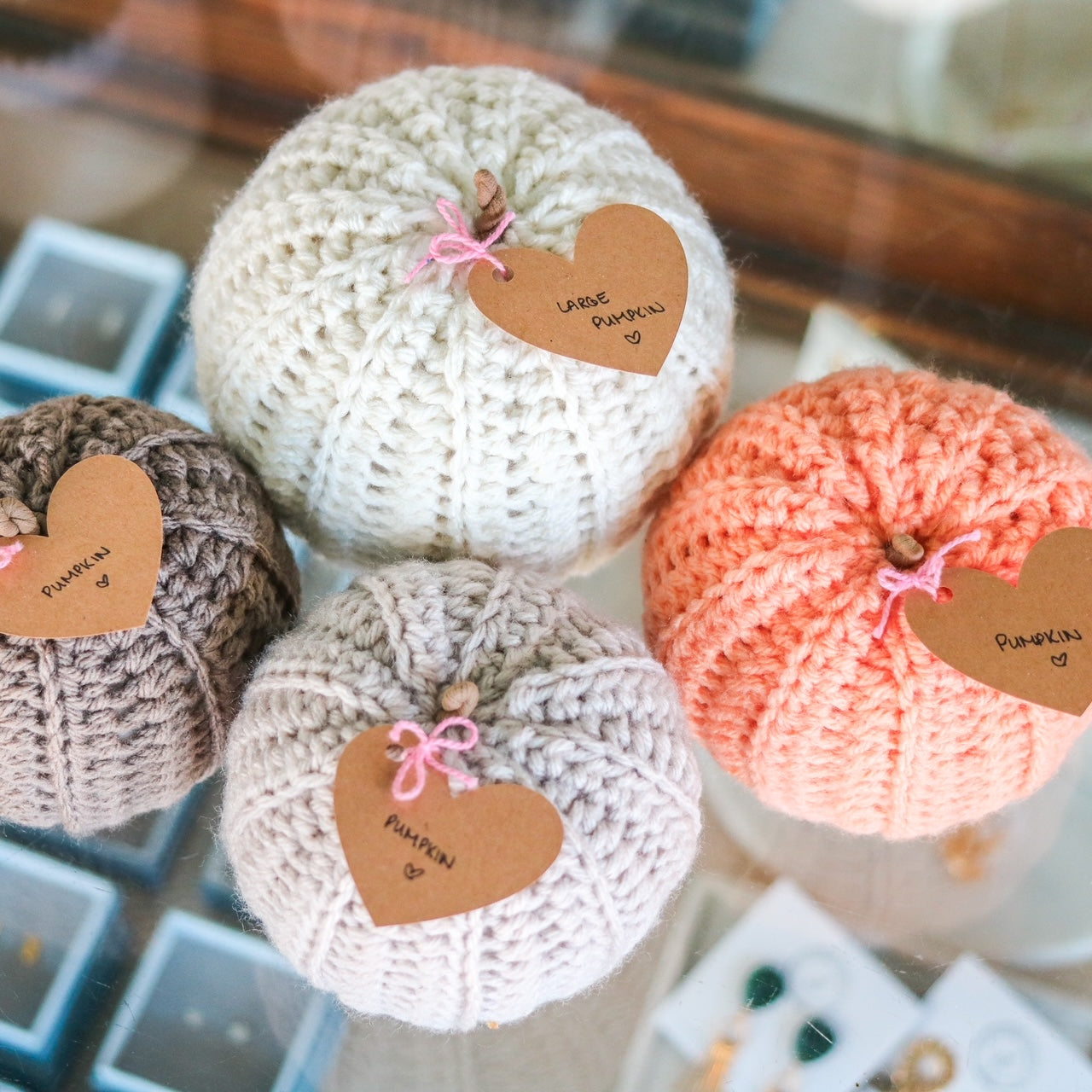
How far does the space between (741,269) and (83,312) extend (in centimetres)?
68

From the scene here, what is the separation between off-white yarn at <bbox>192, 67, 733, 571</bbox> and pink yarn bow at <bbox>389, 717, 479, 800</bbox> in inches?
6.9

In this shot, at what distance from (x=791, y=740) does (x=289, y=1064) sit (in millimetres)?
458

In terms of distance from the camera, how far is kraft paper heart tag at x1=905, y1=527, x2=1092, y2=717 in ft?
2.18

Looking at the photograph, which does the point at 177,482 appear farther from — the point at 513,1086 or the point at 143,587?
the point at 513,1086

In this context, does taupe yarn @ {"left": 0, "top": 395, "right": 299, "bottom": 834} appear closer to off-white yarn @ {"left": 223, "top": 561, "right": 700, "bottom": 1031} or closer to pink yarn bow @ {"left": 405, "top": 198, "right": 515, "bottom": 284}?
off-white yarn @ {"left": 223, "top": 561, "right": 700, "bottom": 1031}

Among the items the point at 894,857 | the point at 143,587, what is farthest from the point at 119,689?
the point at 894,857

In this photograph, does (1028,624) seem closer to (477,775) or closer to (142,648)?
(477,775)

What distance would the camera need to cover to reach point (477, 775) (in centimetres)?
63

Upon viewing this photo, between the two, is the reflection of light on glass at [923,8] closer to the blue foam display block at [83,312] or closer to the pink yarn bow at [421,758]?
the blue foam display block at [83,312]

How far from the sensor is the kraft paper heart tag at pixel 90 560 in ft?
2.14

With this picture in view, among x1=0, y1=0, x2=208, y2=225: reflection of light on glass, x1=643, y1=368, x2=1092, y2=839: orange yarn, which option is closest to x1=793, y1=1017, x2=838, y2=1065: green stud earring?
x1=643, y1=368, x2=1092, y2=839: orange yarn

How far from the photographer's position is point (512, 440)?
709 millimetres

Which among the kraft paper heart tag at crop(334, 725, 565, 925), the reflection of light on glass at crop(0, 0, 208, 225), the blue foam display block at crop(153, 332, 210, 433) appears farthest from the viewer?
the reflection of light on glass at crop(0, 0, 208, 225)

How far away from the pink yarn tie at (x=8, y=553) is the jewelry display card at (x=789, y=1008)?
1.89ft
